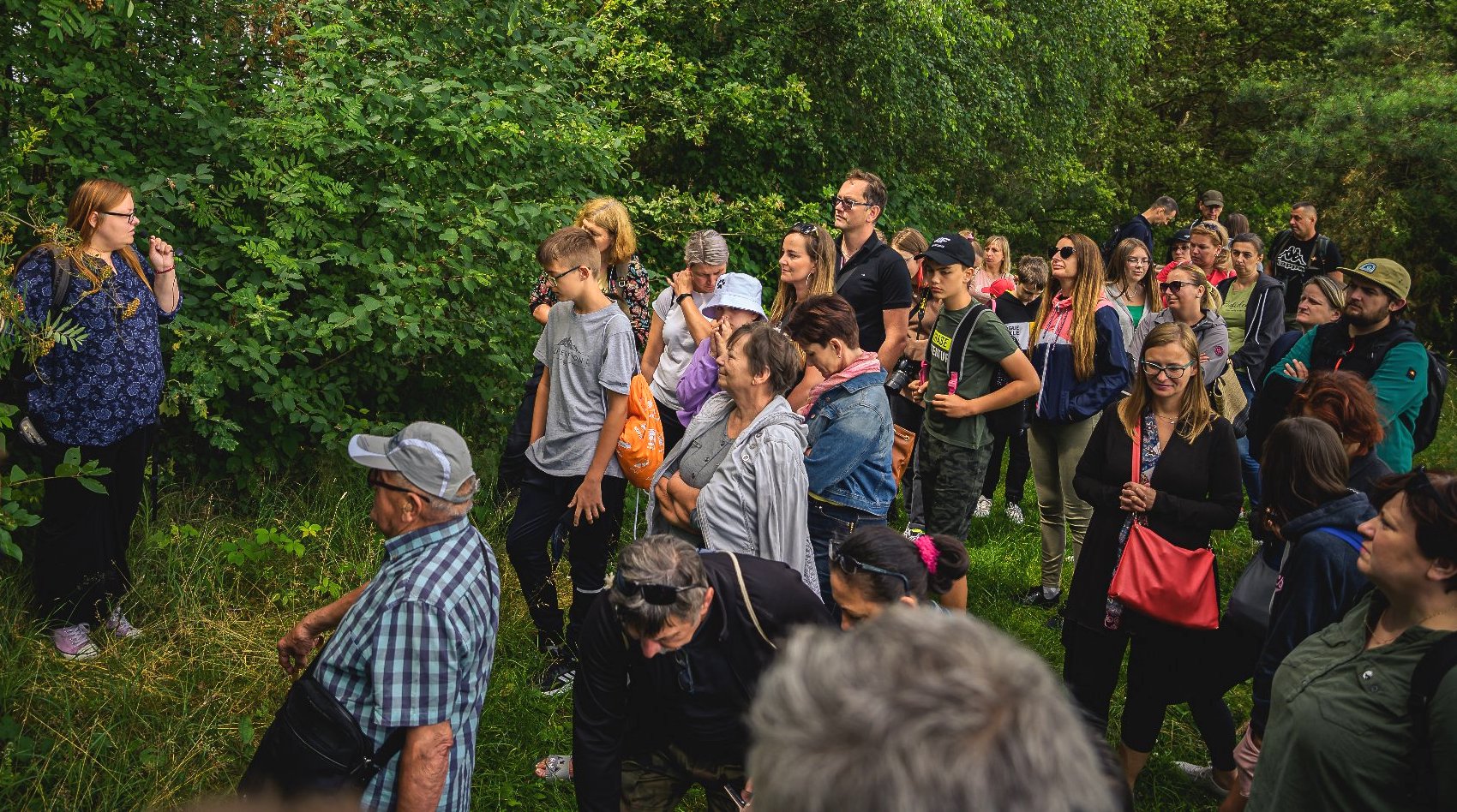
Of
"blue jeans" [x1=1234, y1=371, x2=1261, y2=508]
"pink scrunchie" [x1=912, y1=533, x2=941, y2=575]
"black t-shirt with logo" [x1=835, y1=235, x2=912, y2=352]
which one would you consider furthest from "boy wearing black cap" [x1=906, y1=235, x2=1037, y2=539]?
"pink scrunchie" [x1=912, y1=533, x2=941, y2=575]

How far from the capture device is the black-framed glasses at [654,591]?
278cm

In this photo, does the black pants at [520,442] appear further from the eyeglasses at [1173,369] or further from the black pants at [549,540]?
the eyeglasses at [1173,369]

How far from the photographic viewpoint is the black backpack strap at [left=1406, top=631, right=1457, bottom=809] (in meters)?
2.37

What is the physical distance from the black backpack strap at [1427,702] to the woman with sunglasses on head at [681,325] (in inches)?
143

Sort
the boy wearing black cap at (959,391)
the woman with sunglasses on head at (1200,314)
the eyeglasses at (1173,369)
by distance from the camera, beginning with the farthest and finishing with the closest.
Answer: the woman with sunglasses on head at (1200,314), the boy wearing black cap at (959,391), the eyeglasses at (1173,369)

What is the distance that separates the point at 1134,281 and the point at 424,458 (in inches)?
231

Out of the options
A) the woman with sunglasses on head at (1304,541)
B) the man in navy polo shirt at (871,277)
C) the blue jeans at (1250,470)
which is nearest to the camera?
the woman with sunglasses on head at (1304,541)

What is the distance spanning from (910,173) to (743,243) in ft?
8.96

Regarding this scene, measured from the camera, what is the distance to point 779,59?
393 inches

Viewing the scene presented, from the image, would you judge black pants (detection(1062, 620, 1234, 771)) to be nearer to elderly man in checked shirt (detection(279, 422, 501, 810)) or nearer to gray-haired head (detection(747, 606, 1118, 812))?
elderly man in checked shirt (detection(279, 422, 501, 810))

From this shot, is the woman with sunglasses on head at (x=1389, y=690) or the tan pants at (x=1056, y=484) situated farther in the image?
the tan pants at (x=1056, y=484)

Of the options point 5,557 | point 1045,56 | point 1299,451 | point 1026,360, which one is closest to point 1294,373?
point 1026,360

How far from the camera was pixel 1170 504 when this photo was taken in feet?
13.5

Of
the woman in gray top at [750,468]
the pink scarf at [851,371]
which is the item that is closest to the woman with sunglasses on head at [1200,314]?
the pink scarf at [851,371]
